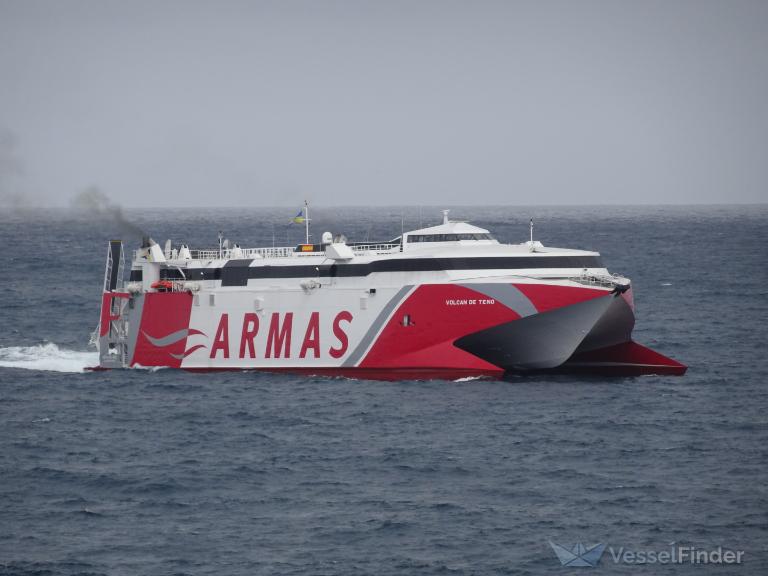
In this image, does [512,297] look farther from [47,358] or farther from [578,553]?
[47,358]

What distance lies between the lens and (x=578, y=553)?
30000 mm

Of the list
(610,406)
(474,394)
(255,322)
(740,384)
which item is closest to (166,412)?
(255,322)

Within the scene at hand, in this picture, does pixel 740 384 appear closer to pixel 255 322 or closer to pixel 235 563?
pixel 255 322

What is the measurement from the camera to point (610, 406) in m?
44.2

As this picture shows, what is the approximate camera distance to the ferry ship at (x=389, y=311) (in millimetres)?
46812

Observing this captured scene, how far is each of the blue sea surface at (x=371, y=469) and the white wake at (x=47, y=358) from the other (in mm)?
189

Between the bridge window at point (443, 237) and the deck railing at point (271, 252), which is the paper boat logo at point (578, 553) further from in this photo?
the deck railing at point (271, 252)

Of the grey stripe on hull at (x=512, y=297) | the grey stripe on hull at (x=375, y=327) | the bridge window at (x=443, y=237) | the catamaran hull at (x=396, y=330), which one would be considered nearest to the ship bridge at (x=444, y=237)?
the bridge window at (x=443, y=237)

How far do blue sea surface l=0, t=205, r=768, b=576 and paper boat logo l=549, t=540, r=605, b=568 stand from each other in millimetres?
283

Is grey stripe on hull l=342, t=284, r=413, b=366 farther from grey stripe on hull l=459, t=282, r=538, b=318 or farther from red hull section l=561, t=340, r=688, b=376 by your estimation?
red hull section l=561, t=340, r=688, b=376

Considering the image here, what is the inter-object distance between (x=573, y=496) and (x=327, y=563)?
788 centimetres

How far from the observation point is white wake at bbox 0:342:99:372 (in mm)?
54875

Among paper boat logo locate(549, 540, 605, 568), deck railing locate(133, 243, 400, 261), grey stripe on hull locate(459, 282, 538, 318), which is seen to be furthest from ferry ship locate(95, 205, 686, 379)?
paper boat logo locate(549, 540, 605, 568)

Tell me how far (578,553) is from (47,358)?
33.4 meters
